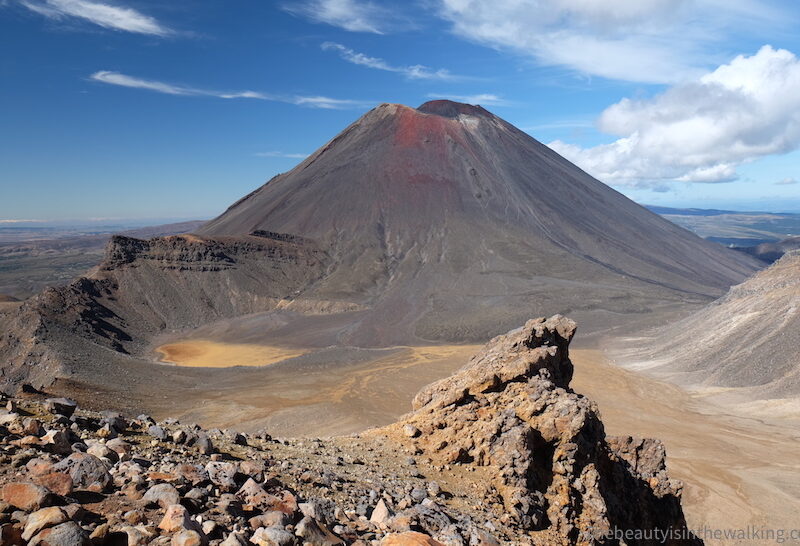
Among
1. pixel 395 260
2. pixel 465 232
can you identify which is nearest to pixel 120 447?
pixel 395 260

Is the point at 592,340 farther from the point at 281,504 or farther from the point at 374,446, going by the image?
the point at 281,504

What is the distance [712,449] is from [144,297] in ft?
153

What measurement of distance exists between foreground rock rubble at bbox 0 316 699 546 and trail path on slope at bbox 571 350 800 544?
289 inches

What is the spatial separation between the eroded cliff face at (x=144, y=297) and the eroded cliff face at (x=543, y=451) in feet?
79.9

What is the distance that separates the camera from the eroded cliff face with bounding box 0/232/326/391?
2858 cm

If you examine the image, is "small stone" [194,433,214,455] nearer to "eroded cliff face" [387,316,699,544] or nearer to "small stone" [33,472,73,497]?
"small stone" [33,472,73,497]

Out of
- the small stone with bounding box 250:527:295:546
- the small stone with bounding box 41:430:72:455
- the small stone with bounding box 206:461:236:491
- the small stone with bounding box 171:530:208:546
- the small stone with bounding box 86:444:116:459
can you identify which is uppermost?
the small stone with bounding box 41:430:72:455

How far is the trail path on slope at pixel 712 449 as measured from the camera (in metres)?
14.2

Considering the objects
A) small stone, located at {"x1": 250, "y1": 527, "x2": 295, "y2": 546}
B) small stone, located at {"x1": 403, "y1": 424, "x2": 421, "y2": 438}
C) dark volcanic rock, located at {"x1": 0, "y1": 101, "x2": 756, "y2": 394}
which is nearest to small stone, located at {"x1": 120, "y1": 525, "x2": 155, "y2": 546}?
→ small stone, located at {"x1": 250, "y1": 527, "x2": 295, "y2": 546}

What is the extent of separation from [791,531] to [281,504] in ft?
49.2

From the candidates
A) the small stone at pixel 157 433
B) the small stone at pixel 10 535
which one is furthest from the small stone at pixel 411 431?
the small stone at pixel 10 535

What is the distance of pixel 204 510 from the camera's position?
3.96m

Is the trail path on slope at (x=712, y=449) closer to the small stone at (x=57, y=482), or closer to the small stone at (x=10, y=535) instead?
the small stone at (x=57, y=482)

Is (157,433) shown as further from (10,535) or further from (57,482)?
(10,535)
